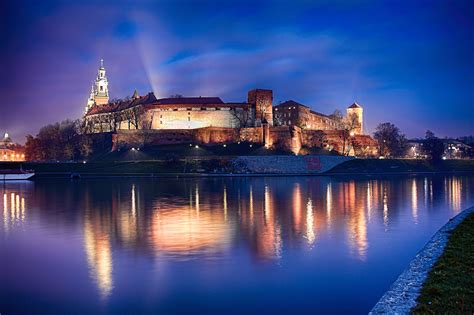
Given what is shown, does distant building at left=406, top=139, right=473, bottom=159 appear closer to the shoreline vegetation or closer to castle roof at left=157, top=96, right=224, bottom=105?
the shoreline vegetation

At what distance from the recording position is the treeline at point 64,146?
2537 inches

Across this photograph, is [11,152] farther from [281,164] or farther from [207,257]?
[207,257]

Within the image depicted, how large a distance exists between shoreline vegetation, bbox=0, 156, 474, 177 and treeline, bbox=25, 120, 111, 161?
725 centimetres

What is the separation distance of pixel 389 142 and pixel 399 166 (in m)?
13.3

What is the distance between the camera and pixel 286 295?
26.6 feet

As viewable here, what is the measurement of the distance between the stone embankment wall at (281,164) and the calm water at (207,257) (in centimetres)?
3164

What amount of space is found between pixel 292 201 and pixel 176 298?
15.9m

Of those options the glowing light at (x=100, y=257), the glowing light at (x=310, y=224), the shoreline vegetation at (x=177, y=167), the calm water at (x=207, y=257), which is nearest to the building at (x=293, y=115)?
the shoreline vegetation at (x=177, y=167)

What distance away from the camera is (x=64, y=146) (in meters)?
65.4

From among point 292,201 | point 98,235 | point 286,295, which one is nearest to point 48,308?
point 286,295

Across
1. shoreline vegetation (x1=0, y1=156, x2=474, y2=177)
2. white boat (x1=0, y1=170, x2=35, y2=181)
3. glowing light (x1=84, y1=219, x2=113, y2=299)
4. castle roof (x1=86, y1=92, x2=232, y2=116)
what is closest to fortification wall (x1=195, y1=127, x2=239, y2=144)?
castle roof (x1=86, y1=92, x2=232, y2=116)

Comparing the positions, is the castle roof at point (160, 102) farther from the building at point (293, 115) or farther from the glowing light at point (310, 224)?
the glowing light at point (310, 224)

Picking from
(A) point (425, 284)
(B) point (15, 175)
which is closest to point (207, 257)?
(A) point (425, 284)

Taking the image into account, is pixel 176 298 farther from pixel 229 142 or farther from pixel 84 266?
pixel 229 142
